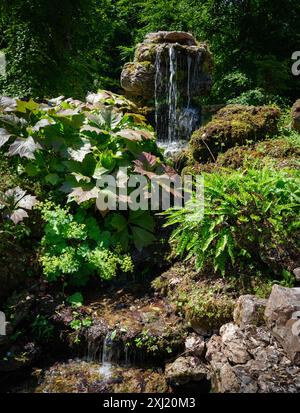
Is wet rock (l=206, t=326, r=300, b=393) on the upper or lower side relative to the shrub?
lower

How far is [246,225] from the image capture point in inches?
144

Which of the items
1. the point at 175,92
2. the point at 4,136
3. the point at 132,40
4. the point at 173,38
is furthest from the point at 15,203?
the point at 132,40

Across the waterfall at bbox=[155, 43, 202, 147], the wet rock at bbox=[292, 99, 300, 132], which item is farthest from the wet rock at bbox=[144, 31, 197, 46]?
the wet rock at bbox=[292, 99, 300, 132]

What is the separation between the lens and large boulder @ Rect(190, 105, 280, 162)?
17.4 feet

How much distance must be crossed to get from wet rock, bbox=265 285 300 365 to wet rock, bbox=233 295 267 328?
9cm

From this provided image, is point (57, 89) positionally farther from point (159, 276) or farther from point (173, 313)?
point (173, 313)

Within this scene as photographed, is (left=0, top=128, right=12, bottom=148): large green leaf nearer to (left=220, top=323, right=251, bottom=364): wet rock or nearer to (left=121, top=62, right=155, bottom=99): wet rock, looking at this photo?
(left=220, top=323, right=251, bottom=364): wet rock

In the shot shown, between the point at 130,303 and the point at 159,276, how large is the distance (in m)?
0.47

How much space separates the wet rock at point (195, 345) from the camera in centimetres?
329

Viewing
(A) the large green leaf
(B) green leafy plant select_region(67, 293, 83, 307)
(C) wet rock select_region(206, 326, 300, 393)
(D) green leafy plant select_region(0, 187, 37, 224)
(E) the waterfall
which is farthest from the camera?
(E) the waterfall

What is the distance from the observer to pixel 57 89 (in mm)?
7215

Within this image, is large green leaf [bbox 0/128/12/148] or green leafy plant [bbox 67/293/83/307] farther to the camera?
large green leaf [bbox 0/128/12/148]

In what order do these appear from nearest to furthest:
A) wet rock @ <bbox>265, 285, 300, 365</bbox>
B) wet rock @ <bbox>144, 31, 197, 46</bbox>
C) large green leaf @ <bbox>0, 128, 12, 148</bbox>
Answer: wet rock @ <bbox>265, 285, 300, 365</bbox> < large green leaf @ <bbox>0, 128, 12, 148</bbox> < wet rock @ <bbox>144, 31, 197, 46</bbox>
